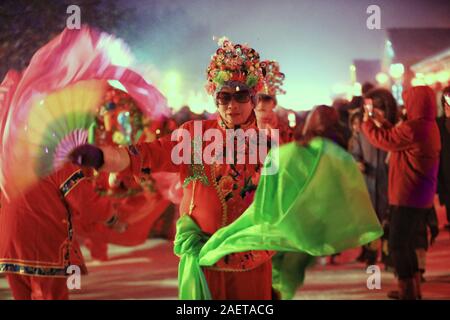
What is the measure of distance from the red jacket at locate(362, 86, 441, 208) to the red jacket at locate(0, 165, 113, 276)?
93.0 inches

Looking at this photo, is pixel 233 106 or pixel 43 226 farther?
pixel 43 226

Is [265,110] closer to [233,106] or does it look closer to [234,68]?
[234,68]

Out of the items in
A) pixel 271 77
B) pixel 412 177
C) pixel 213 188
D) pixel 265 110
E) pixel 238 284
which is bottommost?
pixel 238 284

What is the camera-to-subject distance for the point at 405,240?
17.9 feet

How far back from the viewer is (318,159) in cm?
328

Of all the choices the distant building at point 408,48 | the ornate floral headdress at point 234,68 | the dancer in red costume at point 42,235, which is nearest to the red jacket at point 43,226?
the dancer in red costume at point 42,235

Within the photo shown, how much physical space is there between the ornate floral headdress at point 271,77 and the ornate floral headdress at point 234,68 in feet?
0.22

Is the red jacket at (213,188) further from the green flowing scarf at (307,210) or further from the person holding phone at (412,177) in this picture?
the person holding phone at (412,177)

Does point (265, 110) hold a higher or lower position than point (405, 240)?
higher

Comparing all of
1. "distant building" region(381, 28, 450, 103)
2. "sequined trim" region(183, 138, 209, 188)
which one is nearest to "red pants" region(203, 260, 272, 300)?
"sequined trim" region(183, 138, 209, 188)

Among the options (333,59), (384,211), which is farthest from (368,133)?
(384,211)

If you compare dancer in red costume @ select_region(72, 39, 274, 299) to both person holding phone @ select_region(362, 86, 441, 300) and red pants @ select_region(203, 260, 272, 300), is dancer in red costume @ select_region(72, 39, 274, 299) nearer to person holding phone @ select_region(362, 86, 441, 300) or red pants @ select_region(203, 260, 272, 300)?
red pants @ select_region(203, 260, 272, 300)

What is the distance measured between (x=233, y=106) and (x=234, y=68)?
22 centimetres

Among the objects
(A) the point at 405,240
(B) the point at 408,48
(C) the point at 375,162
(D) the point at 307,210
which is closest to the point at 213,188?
(D) the point at 307,210
